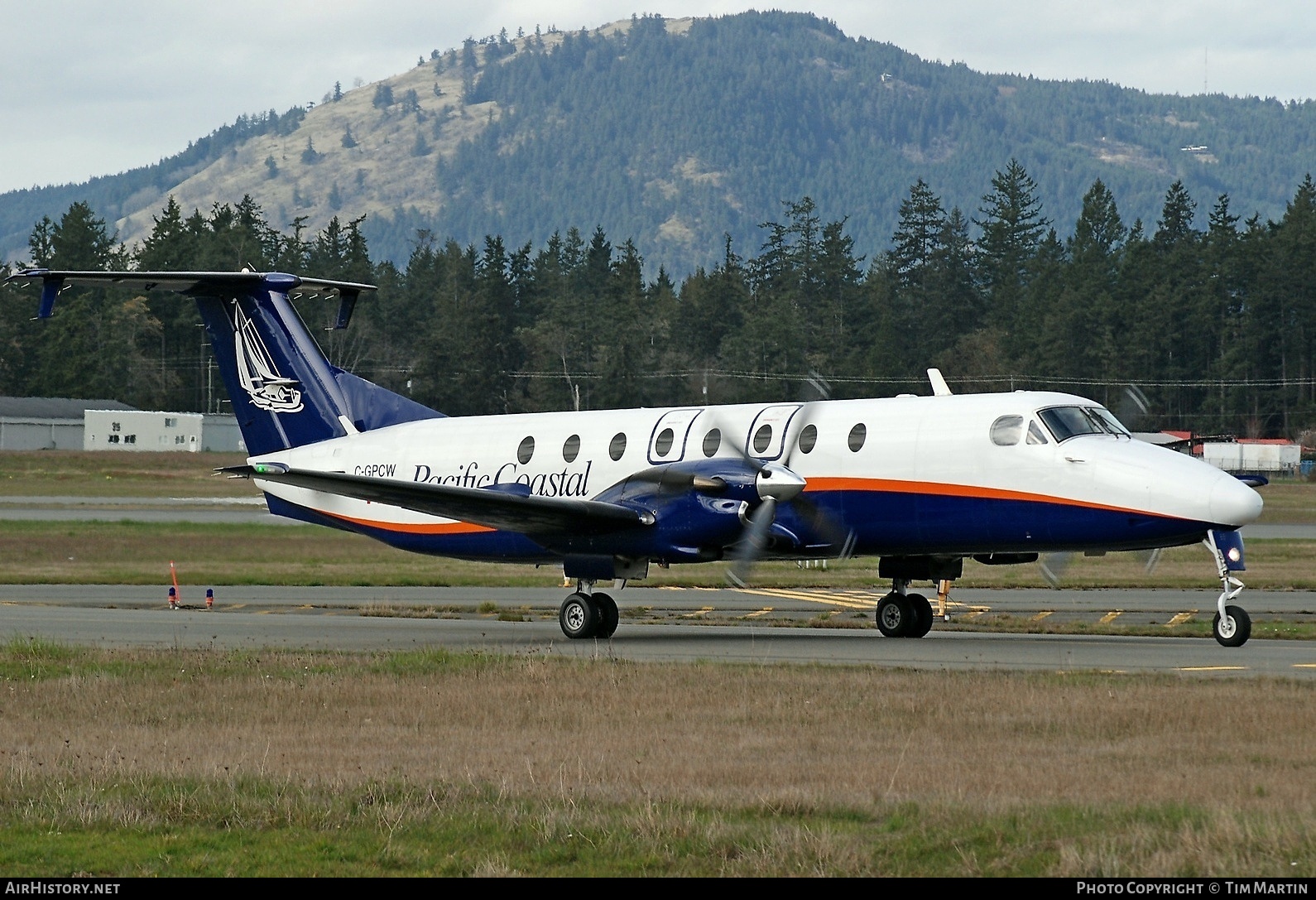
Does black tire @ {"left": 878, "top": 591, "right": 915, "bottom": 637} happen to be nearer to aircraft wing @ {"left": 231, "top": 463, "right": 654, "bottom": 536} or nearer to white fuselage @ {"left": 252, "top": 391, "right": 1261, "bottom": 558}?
→ white fuselage @ {"left": 252, "top": 391, "right": 1261, "bottom": 558}

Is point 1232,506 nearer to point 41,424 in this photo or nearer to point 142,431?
point 142,431

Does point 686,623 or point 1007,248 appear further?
point 1007,248

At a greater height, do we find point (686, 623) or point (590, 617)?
point (590, 617)

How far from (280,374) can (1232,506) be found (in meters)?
15.7

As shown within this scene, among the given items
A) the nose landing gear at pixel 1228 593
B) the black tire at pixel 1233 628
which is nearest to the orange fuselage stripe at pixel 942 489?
the nose landing gear at pixel 1228 593

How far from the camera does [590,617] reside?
22891 mm

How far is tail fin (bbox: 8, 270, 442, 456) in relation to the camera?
2683cm

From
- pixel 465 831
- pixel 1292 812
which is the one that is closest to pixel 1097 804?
pixel 1292 812

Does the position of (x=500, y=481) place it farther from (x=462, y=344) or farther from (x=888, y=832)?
(x=462, y=344)

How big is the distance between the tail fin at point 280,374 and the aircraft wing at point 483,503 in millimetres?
4226

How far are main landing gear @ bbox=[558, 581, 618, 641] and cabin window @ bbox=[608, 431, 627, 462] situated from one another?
2138mm

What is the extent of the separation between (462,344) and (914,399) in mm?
106849

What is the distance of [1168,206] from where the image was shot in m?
124

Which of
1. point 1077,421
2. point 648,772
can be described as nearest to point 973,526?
point 1077,421
